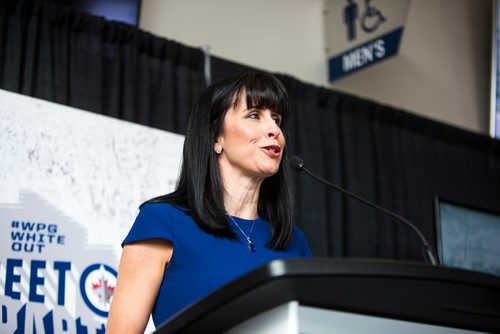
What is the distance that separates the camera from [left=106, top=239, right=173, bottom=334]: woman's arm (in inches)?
42.4

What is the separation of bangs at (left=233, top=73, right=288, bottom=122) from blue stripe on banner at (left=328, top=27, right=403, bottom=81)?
6.56ft

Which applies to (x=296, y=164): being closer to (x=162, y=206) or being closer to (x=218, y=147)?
(x=218, y=147)

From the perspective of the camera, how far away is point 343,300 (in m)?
0.75

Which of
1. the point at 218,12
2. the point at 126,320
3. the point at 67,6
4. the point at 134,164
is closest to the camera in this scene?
the point at 126,320

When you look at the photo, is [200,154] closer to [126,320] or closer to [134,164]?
[126,320]

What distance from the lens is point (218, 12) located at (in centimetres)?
343

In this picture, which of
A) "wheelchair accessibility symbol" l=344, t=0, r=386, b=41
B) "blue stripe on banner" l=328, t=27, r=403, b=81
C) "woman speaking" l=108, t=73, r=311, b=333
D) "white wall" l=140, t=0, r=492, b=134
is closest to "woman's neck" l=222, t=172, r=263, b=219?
"woman speaking" l=108, t=73, r=311, b=333

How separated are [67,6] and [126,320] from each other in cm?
188

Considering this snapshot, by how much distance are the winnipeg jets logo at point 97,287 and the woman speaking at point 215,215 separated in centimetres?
90

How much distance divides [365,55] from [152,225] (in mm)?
2521

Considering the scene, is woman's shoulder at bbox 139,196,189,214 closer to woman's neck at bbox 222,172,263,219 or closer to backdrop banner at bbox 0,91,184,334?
woman's neck at bbox 222,172,263,219

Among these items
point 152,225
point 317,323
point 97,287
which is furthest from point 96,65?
point 317,323

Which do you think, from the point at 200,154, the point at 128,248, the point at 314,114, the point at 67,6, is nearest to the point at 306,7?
the point at 314,114

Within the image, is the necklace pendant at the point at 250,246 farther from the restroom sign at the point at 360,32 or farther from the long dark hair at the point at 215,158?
the restroom sign at the point at 360,32
